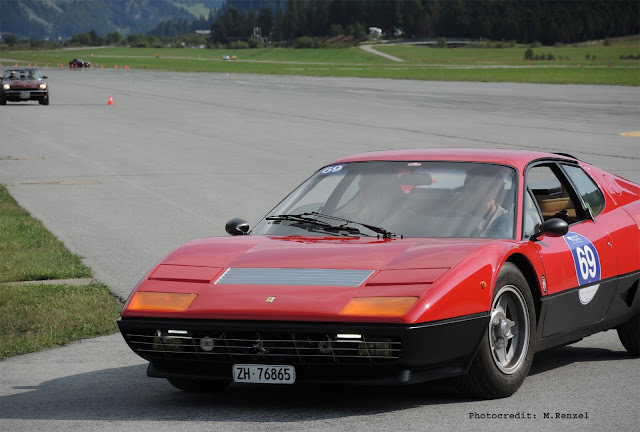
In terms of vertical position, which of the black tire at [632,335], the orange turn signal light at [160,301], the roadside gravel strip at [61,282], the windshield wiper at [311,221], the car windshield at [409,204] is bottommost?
the roadside gravel strip at [61,282]

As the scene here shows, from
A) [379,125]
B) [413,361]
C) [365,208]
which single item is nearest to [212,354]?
[413,361]

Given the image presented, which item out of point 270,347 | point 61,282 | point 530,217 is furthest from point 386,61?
point 270,347

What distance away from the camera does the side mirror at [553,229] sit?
6.37 meters

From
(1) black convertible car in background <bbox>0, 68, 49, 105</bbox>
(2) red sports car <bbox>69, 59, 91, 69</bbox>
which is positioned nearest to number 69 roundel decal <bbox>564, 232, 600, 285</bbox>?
(1) black convertible car in background <bbox>0, 68, 49, 105</bbox>

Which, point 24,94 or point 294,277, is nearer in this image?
point 294,277

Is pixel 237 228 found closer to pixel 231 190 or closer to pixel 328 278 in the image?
pixel 328 278

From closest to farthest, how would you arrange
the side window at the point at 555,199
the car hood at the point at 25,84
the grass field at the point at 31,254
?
the side window at the point at 555,199, the grass field at the point at 31,254, the car hood at the point at 25,84

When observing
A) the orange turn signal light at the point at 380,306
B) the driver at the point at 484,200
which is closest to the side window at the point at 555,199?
the driver at the point at 484,200

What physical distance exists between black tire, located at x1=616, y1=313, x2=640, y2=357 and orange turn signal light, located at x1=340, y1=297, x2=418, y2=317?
244cm

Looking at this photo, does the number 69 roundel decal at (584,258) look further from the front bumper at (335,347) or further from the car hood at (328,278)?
the front bumper at (335,347)

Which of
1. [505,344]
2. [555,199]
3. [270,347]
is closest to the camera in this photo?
[270,347]

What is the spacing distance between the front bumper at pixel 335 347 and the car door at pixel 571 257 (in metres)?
0.93

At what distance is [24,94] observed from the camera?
48.3 m

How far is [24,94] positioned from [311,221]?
143ft
